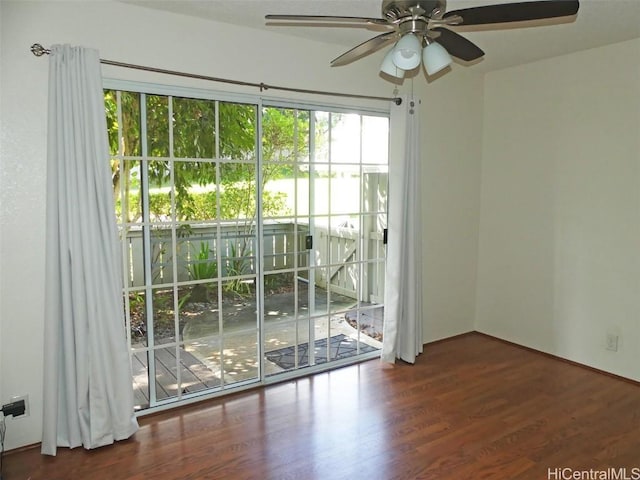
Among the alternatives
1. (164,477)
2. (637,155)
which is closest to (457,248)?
(637,155)

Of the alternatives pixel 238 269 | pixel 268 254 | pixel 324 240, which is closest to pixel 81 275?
pixel 238 269

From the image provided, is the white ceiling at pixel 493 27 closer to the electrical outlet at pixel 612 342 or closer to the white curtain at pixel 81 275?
the white curtain at pixel 81 275

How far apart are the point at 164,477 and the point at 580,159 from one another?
12.1 ft

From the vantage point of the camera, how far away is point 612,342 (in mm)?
3678

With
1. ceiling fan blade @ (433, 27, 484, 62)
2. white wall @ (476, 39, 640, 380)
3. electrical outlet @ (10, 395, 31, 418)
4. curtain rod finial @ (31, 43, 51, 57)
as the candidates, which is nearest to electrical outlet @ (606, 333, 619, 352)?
white wall @ (476, 39, 640, 380)

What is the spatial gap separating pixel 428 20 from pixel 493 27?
0.76 m

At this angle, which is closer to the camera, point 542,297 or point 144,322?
point 144,322

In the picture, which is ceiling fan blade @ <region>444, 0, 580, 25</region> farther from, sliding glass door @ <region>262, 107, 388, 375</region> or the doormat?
the doormat

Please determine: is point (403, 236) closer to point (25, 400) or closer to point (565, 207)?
point (565, 207)

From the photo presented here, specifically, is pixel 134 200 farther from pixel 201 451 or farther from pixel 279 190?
pixel 201 451

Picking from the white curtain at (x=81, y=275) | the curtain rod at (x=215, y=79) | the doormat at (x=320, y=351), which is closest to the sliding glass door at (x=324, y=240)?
the doormat at (x=320, y=351)

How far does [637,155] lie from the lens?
3.45 meters

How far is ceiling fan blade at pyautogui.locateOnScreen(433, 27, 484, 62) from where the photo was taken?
2154 millimetres

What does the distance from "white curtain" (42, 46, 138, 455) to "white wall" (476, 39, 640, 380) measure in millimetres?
3357
